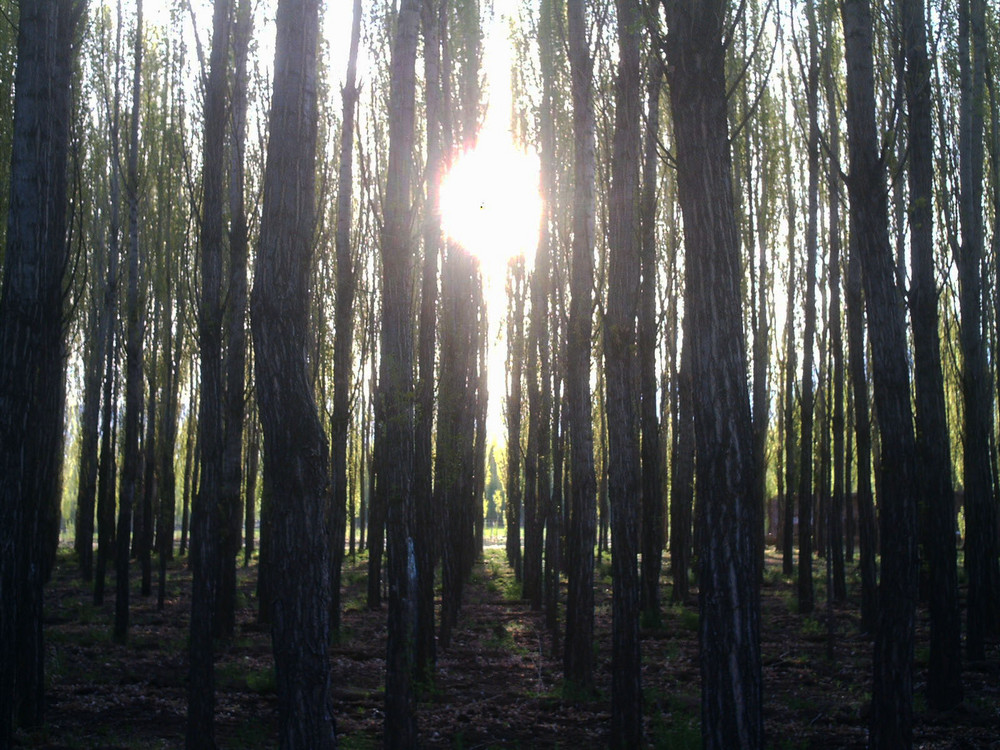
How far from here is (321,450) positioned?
15.2 ft

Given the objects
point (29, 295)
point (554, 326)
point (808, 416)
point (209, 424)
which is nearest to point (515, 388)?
point (808, 416)

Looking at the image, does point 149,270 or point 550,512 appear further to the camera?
point 149,270

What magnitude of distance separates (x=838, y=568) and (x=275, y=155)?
42.2ft

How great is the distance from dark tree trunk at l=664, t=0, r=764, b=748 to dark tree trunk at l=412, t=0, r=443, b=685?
3.87m

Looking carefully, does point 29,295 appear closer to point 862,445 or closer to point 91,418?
point 862,445

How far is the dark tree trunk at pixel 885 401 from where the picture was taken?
18.2 ft

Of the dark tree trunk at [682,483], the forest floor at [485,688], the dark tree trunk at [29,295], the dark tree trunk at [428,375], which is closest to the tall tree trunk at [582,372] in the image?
the forest floor at [485,688]

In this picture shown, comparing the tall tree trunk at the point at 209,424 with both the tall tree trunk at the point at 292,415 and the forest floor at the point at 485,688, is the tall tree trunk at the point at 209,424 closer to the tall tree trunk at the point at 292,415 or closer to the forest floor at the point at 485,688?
the forest floor at the point at 485,688

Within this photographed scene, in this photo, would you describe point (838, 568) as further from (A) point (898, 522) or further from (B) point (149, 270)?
(B) point (149, 270)

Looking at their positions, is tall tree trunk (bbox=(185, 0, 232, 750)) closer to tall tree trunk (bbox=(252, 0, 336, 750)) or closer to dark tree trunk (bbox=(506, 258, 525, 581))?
tall tree trunk (bbox=(252, 0, 336, 750))

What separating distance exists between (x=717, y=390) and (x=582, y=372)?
4.44m

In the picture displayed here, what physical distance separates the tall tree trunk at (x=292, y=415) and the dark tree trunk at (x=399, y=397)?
1.42 metres

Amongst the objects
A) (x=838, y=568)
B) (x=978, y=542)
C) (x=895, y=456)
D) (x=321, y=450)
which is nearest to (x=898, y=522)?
(x=895, y=456)

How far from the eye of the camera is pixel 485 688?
31.2 ft
